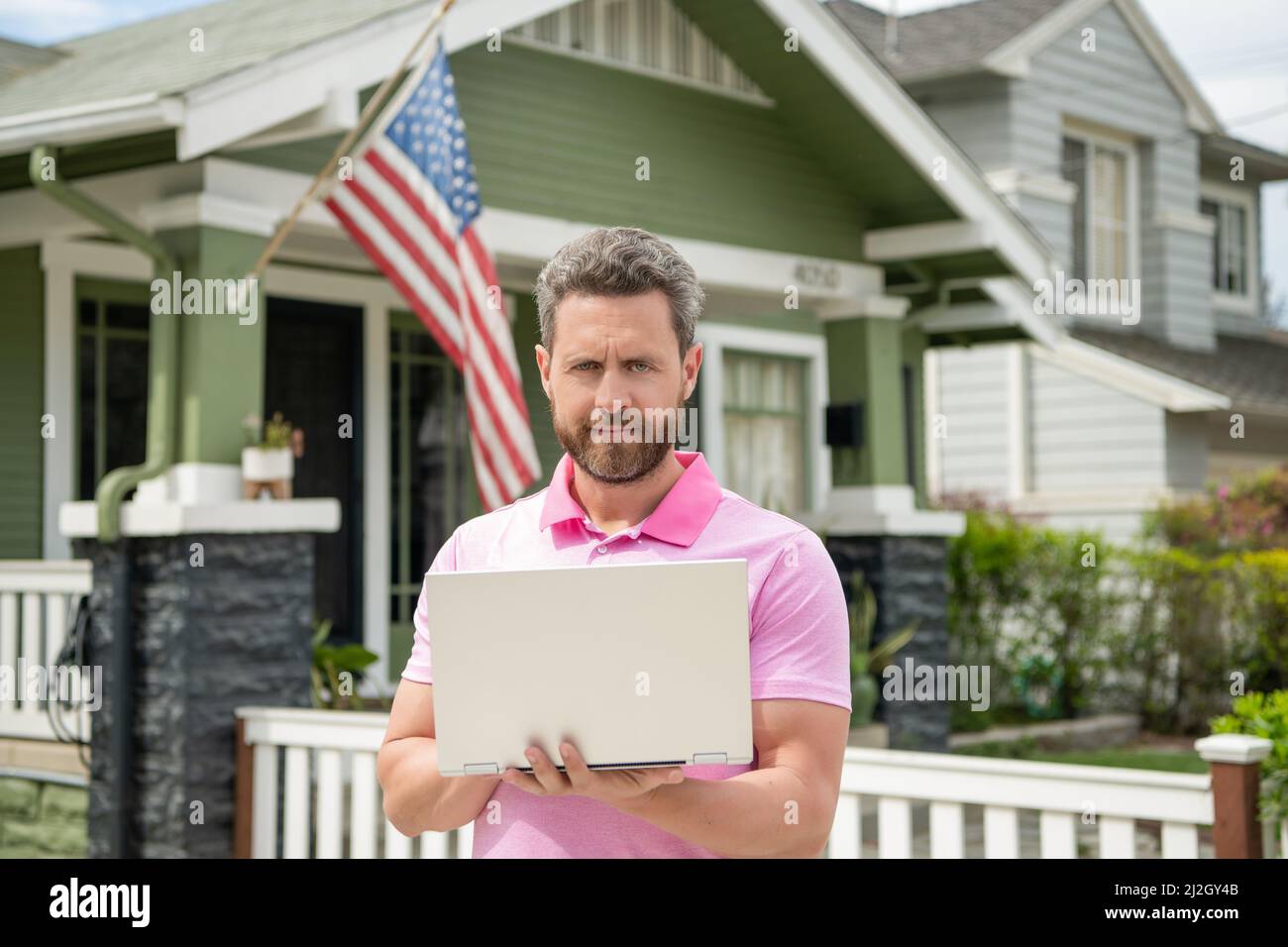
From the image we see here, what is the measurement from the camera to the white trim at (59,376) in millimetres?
7508

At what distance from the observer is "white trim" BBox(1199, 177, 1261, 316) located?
1711 centimetres

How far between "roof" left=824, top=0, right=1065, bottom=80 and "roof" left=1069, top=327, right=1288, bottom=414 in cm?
278

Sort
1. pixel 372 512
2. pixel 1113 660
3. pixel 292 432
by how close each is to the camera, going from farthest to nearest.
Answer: pixel 1113 660, pixel 372 512, pixel 292 432

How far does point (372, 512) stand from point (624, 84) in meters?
2.76

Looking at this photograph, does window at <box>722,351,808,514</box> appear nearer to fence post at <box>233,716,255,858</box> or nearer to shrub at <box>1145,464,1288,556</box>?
shrub at <box>1145,464,1288,556</box>

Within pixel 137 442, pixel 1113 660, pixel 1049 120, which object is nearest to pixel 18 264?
pixel 137 442

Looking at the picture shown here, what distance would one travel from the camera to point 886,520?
30.6 ft

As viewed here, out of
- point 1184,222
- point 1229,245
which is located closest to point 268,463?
point 1184,222

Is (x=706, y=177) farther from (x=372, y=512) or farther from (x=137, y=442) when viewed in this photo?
(x=137, y=442)

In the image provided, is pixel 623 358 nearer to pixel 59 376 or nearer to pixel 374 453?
pixel 59 376

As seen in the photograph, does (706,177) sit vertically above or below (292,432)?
above

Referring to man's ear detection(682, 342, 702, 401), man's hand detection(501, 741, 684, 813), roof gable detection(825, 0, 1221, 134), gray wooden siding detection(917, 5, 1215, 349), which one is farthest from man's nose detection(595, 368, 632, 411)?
gray wooden siding detection(917, 5, 1215, 349)

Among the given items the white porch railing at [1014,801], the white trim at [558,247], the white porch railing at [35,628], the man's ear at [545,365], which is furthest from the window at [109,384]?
the man's ear at [545,365]

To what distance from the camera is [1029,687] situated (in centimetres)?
1174
